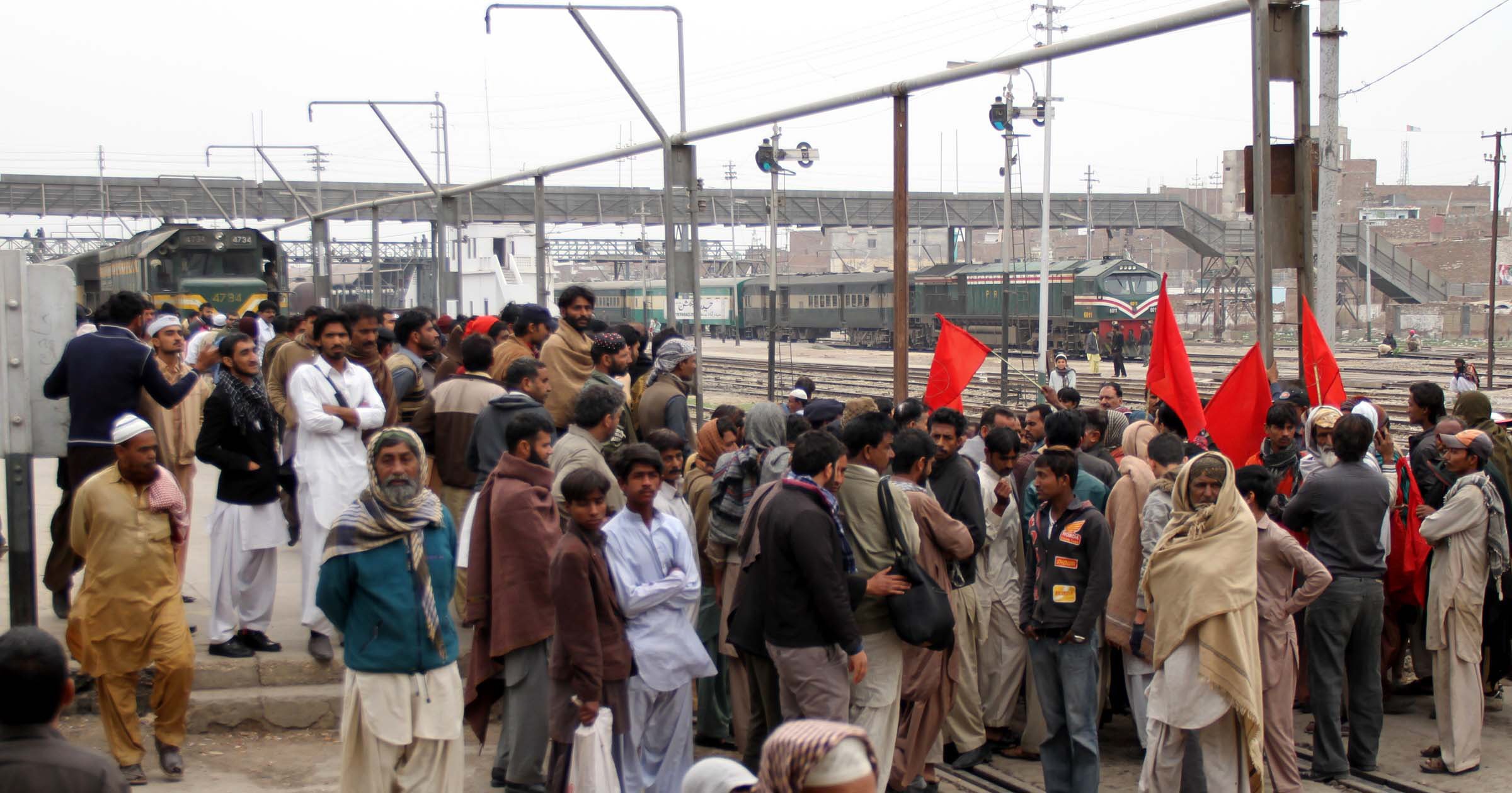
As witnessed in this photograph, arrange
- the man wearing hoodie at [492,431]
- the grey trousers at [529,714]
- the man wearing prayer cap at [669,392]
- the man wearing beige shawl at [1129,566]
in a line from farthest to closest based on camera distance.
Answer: the man wearing prayer cap at [669,392] < the man wearing hoodie at [492,431] < the man wearing beige shawl at [1129,566] < the grey trousers at [529,714]

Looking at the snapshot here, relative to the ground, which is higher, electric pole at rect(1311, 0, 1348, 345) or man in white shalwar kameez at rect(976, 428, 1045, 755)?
electric pole at rect(1311, 0, 1348, 345)

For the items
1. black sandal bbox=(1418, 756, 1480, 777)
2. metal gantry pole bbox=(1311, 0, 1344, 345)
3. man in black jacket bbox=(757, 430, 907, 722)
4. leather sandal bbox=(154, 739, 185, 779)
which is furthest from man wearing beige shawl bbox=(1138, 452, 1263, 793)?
metal gantry pole bbox=(1311, 0, 1344, 345)

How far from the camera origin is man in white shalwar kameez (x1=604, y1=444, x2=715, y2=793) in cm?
523

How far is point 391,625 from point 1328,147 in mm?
11315

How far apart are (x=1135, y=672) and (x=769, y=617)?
200cm

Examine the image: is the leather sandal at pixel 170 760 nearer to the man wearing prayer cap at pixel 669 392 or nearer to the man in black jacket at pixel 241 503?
the man in black jacket at pixel 241 503

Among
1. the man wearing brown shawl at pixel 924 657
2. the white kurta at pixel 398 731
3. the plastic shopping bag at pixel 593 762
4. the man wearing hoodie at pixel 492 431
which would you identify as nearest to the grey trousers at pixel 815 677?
the man wearing brown shawl at pixel 924 657

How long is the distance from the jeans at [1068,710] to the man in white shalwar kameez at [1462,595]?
2.08m

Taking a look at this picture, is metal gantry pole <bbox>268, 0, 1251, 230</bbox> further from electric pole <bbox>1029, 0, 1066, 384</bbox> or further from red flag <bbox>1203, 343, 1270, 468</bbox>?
electric pole <bbox>1029, 0, 1066, 384</bbox>

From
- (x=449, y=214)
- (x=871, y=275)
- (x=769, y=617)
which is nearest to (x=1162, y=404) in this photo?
(x=769, y=617)

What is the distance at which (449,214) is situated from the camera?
1894 centimetres

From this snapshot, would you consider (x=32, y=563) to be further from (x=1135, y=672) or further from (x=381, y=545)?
(x=1135, y=672)

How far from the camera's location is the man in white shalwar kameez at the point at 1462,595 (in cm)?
657

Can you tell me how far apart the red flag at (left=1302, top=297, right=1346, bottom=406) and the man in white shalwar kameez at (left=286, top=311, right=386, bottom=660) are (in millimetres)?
5310
